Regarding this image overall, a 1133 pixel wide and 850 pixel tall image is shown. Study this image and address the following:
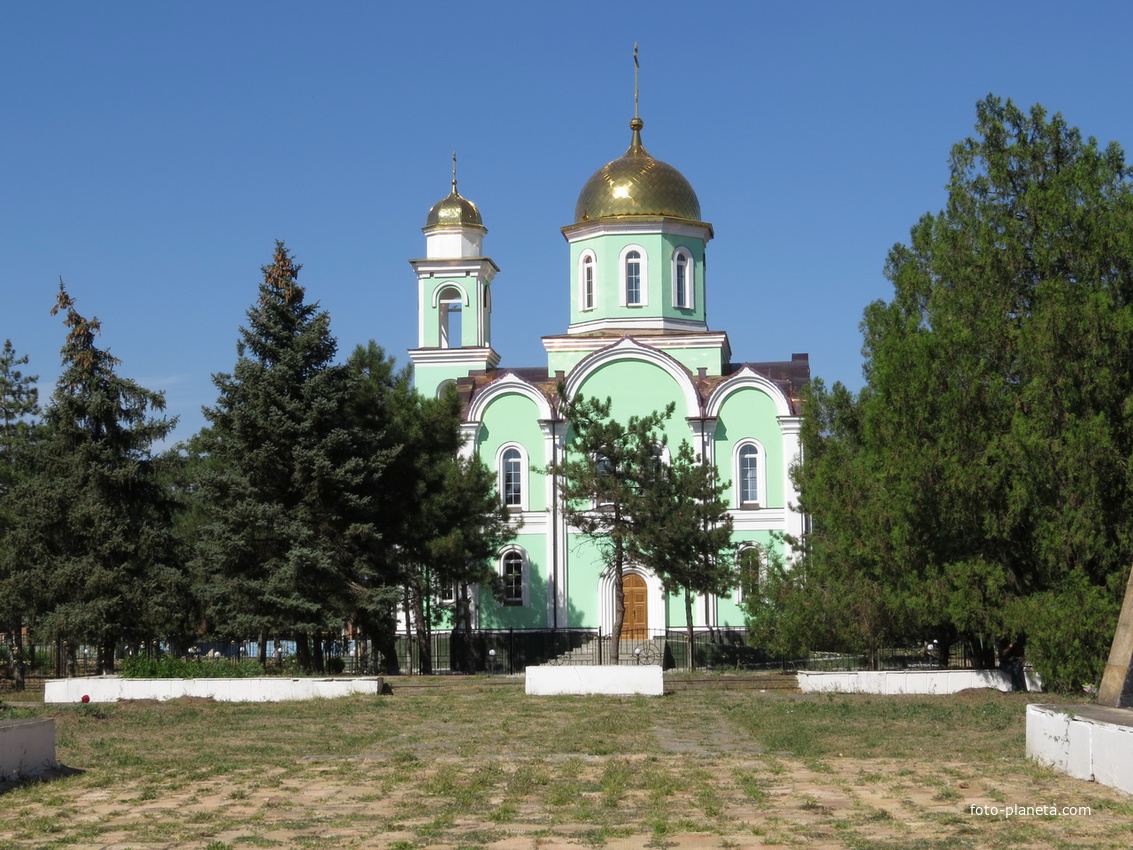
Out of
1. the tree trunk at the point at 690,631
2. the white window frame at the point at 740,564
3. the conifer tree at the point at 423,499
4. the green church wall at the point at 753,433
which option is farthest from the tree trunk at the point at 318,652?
the green church wall at the point at 753,433

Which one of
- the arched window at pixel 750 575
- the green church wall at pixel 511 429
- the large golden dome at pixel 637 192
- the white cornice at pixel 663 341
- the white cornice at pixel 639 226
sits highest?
the large golden dome at pixel 637 192

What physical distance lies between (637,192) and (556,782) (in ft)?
84.9

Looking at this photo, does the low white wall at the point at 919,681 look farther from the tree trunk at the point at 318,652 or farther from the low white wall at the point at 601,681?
the tree trunk at the point at 318,652

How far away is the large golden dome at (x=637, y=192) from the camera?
3428 cm

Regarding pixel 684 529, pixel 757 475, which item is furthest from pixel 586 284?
pixel 684 529

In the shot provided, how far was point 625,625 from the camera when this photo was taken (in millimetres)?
32219

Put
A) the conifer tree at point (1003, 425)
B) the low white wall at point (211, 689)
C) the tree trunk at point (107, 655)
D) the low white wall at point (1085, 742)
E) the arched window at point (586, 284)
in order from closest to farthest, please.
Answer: the low white wall at point (1085, 742), the conifer tree at point (1003, 425), the low white wall at point (211, 689), the tree trunk at point (107, 655), the arched window at point (586, 284)

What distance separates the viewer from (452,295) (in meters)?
36.2

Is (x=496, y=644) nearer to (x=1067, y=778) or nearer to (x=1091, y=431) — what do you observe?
(x=1091, y=431)

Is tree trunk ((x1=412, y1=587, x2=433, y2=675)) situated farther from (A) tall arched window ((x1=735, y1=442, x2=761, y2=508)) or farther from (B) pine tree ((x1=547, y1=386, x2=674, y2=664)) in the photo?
(A) tall arched window ((x1=735, y1=442, x2=761, y2=508))

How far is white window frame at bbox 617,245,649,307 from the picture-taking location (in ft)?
112

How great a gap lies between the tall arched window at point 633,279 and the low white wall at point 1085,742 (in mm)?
23976

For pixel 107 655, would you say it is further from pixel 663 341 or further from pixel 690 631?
pixel 663 341

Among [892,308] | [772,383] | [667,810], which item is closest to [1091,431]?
[892,308]
